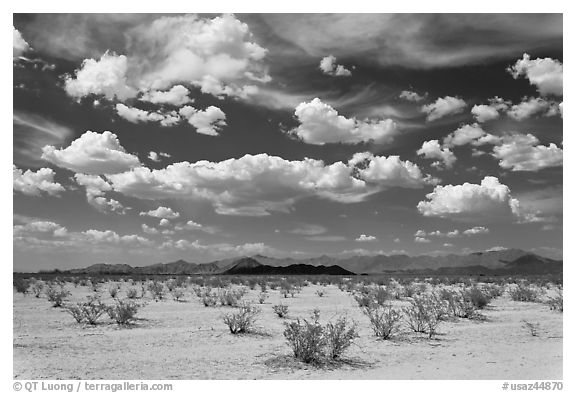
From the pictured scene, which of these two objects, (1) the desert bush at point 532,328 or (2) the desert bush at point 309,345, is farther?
(1) the desert bush at point 532,328

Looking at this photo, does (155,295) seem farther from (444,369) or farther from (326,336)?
(444,369)

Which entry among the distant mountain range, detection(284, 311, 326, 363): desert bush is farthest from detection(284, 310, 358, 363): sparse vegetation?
the distant mountain range

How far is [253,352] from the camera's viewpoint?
461 inches

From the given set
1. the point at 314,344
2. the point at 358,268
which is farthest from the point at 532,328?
the point at 358,268

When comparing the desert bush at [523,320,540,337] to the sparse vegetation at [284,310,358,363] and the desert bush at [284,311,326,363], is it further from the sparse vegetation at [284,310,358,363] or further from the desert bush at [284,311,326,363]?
the desert bush at [284,311,326,363]

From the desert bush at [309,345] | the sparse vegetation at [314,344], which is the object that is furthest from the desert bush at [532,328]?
the desert bush at [309,345]

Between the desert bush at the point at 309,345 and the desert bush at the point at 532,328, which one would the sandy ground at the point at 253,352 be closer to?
the desert bush at the point at 532,328

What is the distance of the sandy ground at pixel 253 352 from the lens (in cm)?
987

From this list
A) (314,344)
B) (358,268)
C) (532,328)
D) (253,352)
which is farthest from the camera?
(358,268)

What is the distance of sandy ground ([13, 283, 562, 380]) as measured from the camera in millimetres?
9867

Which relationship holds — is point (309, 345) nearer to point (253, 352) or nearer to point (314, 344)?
point (314, 344)

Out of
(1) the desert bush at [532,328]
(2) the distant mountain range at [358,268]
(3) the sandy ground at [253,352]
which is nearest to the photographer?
(3) the sandy ground at [253,352]
